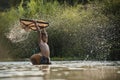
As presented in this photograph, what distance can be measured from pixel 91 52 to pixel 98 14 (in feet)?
16.9

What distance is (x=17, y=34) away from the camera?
4344cm

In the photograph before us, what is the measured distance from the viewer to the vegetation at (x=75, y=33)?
35.4 meters

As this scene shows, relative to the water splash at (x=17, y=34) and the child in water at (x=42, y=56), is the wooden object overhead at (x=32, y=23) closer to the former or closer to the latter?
the child in water at (x=42, y=56)

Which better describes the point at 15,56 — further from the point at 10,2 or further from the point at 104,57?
the point at 10,2

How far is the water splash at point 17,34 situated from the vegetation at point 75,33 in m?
0.31

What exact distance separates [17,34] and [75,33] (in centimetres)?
600

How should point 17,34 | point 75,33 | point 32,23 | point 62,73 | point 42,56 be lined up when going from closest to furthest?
point 62,73 → point 42,56 → point 32,23 → point 75,33 → point 17,34

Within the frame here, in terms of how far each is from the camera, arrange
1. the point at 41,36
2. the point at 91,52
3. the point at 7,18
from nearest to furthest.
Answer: the point at 41,36 < the point at 91,52 < the point at 7,18

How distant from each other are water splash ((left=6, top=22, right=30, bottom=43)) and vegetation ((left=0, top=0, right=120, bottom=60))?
1.02ft

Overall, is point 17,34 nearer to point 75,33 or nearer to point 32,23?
point 75,33

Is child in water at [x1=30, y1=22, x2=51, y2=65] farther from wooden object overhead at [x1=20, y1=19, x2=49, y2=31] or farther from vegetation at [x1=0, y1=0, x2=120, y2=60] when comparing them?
vegetation at [x1=0, y1=0, x2=120, y2=60]

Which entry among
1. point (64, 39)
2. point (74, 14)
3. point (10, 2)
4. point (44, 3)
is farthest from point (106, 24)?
point (10, 2)

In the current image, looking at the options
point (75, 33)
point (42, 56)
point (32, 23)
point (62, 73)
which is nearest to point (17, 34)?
point (75, 33)

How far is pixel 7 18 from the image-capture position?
5156cm
